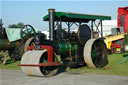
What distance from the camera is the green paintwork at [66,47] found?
348 inches

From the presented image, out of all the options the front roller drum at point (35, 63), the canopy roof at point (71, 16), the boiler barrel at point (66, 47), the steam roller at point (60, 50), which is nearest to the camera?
the front roller drum at point (35, 63)

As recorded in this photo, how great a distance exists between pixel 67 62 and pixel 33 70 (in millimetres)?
2636

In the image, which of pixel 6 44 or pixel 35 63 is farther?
pixel 6 44

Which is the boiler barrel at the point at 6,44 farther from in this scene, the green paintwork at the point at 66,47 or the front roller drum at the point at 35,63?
the front roller drum at the point at 35,63

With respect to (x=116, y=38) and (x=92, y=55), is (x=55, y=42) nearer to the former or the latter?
(x=92, y=55)

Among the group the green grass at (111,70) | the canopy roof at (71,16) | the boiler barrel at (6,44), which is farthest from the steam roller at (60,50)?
the boiler barrel at (6,44)

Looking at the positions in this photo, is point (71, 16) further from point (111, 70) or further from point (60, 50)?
point (111, 70)

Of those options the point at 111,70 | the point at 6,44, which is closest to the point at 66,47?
the point at 111,70

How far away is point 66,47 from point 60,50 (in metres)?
0.42

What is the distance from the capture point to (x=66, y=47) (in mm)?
9125

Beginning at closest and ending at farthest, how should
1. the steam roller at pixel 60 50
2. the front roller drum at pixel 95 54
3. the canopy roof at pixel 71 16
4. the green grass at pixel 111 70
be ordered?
the steam roller at pixel 60 50 < the green grass at pixel 111 70 < the front roller drum at pixel 95 54 < the canopy roof at pixel 71 16

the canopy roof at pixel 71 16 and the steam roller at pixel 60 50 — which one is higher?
the canopy roof at pixel 71 16

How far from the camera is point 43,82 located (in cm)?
661

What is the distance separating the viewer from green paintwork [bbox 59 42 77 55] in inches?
348
